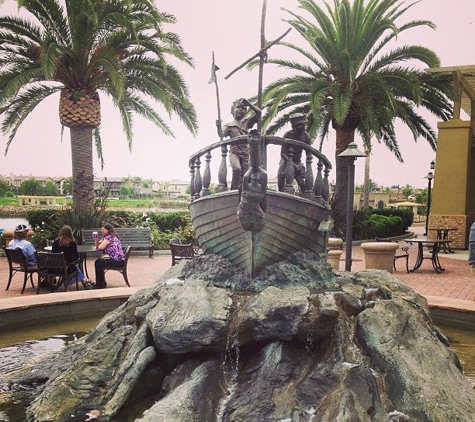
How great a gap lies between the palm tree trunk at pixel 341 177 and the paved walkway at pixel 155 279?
11.1 feet

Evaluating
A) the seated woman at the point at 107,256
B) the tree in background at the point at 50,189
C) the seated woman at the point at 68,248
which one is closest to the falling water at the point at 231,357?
the seated woman at the point at 68,248

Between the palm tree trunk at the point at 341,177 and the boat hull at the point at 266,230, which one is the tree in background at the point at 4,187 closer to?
the palm tree trunk at the point at 341,177

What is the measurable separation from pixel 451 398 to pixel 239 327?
1.62 m

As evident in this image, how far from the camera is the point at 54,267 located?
855cm

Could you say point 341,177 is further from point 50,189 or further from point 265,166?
point 265,166

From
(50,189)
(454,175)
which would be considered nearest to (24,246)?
(454,175)

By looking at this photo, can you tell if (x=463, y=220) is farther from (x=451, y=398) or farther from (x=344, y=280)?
(x=451, y=398)

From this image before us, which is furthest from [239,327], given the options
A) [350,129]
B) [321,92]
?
[350,129]

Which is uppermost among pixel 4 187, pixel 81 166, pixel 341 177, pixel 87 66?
pixel 87 66

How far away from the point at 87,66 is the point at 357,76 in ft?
29.7

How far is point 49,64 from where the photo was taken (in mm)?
12883

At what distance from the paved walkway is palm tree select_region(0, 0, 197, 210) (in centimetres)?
436

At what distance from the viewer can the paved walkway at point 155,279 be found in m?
6.98

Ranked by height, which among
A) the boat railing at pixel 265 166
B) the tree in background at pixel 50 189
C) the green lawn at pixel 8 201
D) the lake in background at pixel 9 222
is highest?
the boat railing at pixel 265 166
